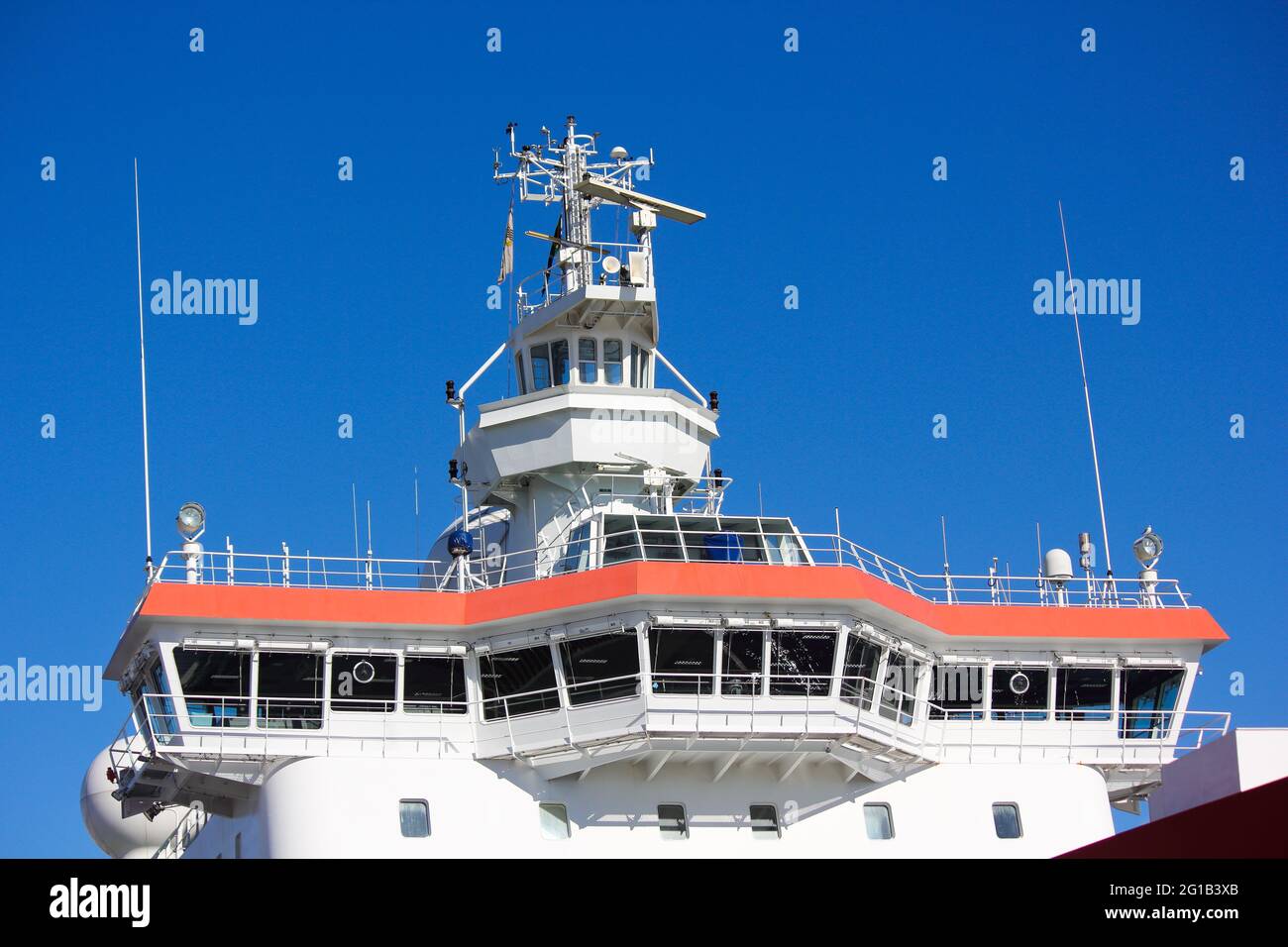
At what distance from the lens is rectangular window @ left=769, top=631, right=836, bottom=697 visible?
39656 mm

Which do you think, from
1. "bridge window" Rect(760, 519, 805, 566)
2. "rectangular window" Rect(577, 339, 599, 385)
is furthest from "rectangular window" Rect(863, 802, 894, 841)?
"rectangular window" Rect(577, 339, 599, 385)

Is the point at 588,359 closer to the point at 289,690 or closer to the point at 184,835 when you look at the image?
the point at 289,690

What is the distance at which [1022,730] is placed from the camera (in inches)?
1679

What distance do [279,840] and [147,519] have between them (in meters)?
9.13

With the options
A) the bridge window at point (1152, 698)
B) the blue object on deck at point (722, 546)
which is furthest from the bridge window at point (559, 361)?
the bridge window at point (1152, 698)

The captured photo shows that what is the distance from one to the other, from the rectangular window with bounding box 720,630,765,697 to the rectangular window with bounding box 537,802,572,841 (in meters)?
4.47

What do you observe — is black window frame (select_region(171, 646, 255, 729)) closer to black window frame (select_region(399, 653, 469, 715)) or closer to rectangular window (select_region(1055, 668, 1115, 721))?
black window frame (select_region(399, 653, 469, 715))

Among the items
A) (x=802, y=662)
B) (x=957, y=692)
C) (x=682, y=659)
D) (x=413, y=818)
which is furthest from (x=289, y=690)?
(x=957, y=692)

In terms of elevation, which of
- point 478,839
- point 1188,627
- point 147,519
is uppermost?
point 147,519
